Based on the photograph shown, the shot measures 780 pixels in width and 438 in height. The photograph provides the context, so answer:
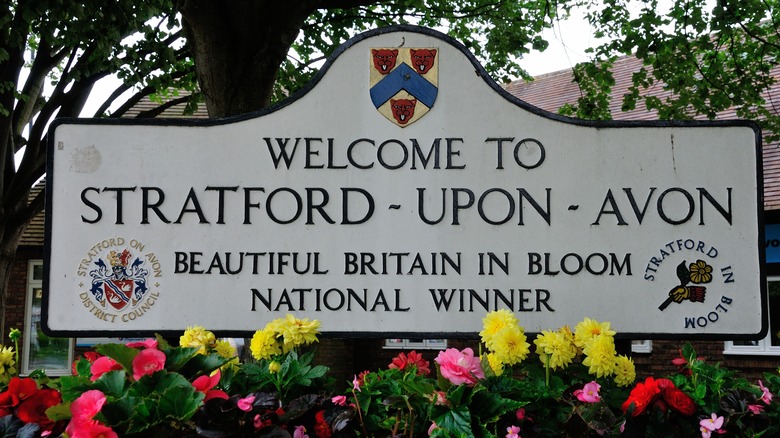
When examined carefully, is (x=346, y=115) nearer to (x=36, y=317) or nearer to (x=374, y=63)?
(x=374, y=63)

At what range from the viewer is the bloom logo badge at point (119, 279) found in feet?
12.6

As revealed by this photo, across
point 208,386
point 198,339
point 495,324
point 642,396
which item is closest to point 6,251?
point 198,339

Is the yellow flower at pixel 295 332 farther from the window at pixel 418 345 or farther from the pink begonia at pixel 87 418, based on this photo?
the window at pixel 418 345

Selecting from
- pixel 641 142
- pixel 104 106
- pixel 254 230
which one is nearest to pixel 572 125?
pixel 641 142

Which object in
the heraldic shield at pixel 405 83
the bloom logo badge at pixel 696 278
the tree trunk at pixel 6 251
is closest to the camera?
the bloom logo badge at pixel 696 278

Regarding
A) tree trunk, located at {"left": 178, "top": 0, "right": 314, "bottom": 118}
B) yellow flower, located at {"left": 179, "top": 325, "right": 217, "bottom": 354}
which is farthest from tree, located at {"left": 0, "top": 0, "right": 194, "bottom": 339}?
yellow flower, located at {"left": 179, "top": 325, "right": 217, "bottom": 354}

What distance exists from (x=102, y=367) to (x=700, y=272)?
2.50 meters

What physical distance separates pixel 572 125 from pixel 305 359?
65.2 inches

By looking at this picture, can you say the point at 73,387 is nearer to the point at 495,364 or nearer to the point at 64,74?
the point at 495,364

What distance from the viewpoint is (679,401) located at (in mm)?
2809

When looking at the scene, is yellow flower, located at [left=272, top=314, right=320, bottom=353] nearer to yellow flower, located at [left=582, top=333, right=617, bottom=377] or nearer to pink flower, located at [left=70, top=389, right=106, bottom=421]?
pink flower, located at [left=70, top=389, right=106, bottom=421]

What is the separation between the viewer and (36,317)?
17.6 meters

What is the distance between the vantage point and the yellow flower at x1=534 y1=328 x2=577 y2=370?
9.96 feet

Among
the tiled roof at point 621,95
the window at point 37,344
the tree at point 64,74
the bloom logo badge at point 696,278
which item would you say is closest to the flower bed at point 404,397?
the bloom logo badge at point 696,278
